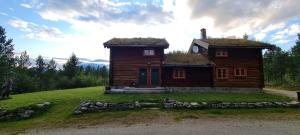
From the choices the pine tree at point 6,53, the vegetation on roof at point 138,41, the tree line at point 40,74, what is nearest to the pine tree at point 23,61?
the tree line at point 40,74

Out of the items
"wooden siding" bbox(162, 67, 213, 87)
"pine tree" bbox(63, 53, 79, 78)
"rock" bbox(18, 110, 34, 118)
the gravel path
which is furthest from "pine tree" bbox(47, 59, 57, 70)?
the gravel path

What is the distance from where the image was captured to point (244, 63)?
34.9 metres

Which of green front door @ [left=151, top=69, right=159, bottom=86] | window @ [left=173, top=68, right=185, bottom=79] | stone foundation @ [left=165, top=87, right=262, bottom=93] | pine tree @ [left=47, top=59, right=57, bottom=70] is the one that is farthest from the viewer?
pine tree @ [left=47, top=59, right=57, bottom=70]

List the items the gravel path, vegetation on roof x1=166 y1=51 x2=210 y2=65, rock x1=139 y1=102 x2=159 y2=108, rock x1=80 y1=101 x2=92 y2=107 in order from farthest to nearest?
vegetation on roof x1=166 y1=51 x2=210 y2=65
rock x1=139 y1=102 x2=159 y2=108
rock x1=80 y1=101 x2=92 y2=107
the gravel path

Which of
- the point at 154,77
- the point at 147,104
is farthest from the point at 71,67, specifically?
the point at 147,104

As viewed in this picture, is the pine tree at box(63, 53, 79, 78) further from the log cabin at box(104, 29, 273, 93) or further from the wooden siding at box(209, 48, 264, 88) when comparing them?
the wooden siding at box(209, 48, 264, 88)

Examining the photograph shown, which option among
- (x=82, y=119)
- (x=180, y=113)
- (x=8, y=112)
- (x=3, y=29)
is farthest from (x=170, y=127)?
(x=3, y=29)

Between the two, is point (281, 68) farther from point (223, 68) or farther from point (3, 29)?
point (3, 29)

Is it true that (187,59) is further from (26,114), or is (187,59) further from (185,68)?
(26,114)

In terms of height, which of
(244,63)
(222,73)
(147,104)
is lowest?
(147,104)

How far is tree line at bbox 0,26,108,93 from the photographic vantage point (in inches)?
2327

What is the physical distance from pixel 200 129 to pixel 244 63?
2013 cm

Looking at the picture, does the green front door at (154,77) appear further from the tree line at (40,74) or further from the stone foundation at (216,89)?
the tree line at (40,74)

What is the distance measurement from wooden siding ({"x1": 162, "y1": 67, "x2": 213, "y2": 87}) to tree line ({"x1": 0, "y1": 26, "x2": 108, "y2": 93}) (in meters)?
20.0
